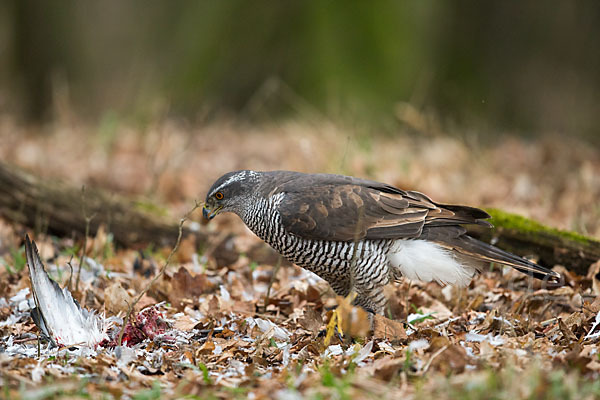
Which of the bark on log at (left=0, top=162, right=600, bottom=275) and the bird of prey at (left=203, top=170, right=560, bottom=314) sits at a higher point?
the bird of prey at (left=203, top=170, right=560, bottom=314)

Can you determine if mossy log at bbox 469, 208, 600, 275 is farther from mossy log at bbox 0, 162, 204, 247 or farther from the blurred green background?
the blurred green background

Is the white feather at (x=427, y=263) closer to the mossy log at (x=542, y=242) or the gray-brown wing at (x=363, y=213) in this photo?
the gray-brown wing at (x=363, y=213)

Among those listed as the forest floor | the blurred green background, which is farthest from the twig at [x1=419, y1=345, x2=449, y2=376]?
the blurred green background

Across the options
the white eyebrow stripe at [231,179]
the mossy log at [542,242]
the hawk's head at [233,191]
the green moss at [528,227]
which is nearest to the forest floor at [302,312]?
the mossy log at [542,242]

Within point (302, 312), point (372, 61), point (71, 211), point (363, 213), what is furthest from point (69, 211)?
point (372, 61)

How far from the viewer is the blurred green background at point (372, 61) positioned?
41.4 feet

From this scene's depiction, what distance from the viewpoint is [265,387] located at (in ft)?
9.80

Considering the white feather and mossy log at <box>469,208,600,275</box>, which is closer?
the white feather

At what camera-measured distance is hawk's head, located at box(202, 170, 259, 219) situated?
181 inches

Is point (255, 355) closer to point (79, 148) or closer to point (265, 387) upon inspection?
point (265, 387)

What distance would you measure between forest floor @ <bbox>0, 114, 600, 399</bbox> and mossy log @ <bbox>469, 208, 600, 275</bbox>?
0.44 ft

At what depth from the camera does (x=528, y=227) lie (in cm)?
502

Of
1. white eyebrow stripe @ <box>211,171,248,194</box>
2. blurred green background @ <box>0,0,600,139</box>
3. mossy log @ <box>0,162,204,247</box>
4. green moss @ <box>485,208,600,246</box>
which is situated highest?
blurred green background @ <box>0,0,600,139</box>

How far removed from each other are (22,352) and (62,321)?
0.27 meters
